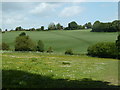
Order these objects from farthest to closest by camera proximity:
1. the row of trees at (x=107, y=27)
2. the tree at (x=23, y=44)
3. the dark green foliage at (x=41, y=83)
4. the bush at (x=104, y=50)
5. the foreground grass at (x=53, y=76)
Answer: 1. the row of trees at (x=107, y=27)
2. the tree at (x=23, y=44)
3. the bush at (x=104, y=50)
4. the foreground grass at (x=53, y=76)
5. the dark green foliage at (x=41, y=83)

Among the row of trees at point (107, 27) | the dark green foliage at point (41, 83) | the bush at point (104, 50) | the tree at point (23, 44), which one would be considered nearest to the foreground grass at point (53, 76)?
the dark green foliage at point (41, 83)

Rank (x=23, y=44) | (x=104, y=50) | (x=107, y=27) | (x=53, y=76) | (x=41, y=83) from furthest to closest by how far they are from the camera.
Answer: (x=107, y=27)
(x=23, y=44)
(x=104, y=50)
(x=53, y=76)
(x=41, y=83)

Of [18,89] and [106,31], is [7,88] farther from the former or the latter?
[106,31]

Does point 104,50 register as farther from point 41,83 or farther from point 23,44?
point 41,83

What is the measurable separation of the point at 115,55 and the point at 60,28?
11137cm

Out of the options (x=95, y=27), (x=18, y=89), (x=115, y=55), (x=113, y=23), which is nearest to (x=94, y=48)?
(x=115, y=55)

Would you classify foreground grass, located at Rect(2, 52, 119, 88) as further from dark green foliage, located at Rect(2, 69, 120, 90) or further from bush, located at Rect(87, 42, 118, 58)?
bush, located at Rect(87, 42, 118, 58)

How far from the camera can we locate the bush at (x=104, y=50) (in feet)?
311

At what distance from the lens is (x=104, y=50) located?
319 feet

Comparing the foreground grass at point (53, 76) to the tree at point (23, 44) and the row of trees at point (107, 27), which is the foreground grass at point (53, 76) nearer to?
the tree at point (23, 44)

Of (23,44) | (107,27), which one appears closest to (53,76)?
(23,44)

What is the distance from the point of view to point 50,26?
196250 millimetres

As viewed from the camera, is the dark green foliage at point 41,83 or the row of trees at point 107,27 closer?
the dark green foliage at point 41,83

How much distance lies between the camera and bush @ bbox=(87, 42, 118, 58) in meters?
94.7
